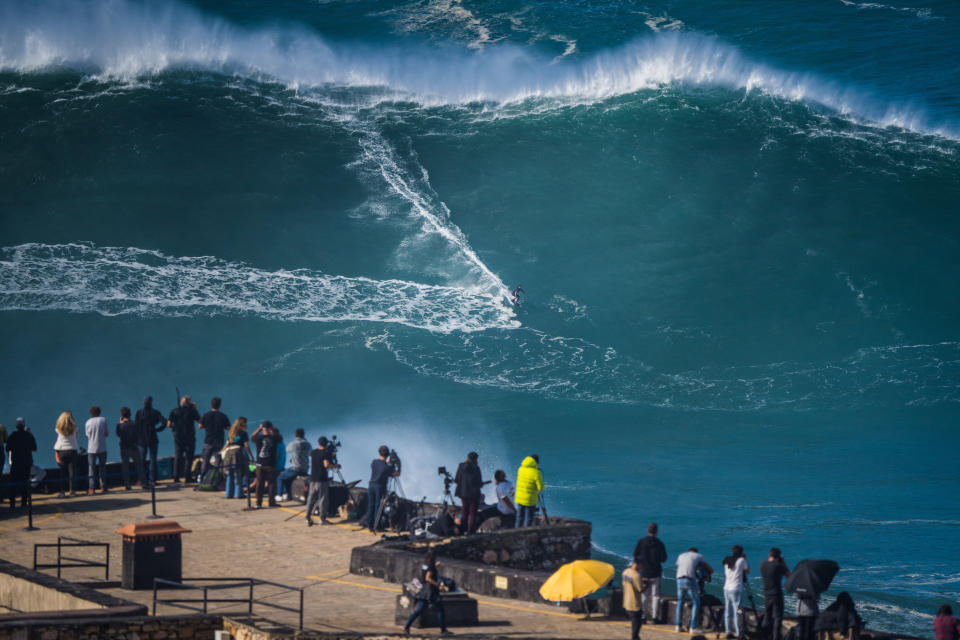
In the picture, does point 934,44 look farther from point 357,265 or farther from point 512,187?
point 357,265

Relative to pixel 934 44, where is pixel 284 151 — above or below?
below

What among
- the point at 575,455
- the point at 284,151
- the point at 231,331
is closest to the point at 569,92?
the point at 284,151

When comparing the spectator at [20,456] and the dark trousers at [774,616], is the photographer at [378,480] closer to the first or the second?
the spectator at [20,456]

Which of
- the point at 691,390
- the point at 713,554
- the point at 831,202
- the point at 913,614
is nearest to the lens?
the point at 913,614

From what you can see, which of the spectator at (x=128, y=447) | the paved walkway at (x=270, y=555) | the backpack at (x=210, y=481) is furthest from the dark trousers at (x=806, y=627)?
the spectator at (x=128, y=447)

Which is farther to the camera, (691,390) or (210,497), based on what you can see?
(691,390)

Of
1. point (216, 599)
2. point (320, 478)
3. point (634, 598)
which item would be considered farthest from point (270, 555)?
point (634, 598)
